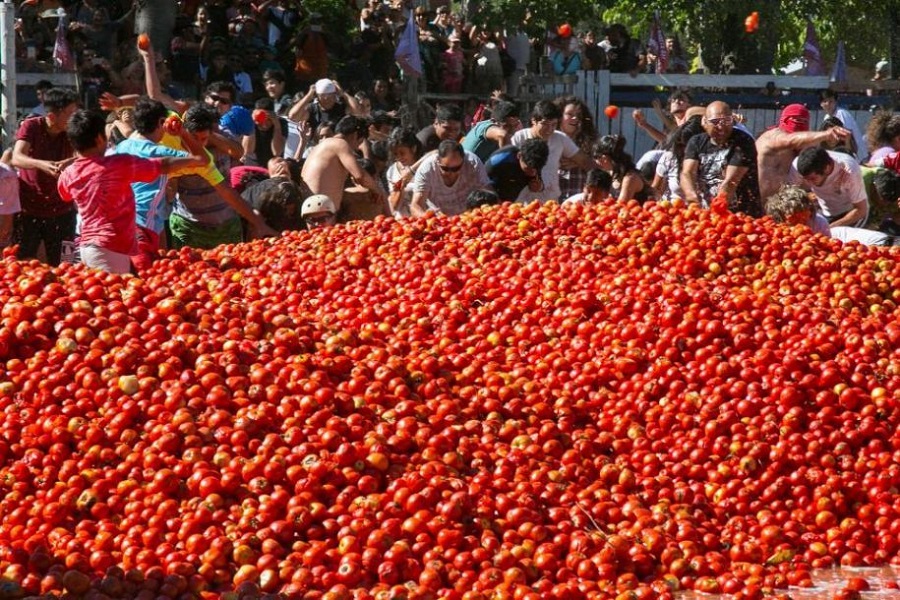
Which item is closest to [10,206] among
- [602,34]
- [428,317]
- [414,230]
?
[414,230]

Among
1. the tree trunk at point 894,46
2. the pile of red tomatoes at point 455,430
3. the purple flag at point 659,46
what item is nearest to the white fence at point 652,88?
the purple flag at point 659,46

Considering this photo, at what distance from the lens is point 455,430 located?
16.0 feet

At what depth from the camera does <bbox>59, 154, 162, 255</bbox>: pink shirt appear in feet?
22.2

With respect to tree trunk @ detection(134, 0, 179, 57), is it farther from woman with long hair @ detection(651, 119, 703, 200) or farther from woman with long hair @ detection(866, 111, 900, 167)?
woman with long hair @ detection(866, 111, 900, 167)

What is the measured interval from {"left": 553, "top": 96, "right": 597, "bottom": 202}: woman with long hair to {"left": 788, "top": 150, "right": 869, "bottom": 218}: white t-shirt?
1.87m

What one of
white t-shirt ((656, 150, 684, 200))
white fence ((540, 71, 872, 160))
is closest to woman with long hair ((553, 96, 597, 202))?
white t-shirt ((656, 150, 684, 200))

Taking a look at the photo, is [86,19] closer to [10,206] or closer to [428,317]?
[10,206]

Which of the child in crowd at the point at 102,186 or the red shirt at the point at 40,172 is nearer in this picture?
the child in crowd at the point at 102,186

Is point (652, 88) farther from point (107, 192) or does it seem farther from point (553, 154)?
point (107, 192)

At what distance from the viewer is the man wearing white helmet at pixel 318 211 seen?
8.17 m

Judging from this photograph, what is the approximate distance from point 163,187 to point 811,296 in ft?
12.3

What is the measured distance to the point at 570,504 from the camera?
15.2 ft

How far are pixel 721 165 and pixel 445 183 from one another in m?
1.86

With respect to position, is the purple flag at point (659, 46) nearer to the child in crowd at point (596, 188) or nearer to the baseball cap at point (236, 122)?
the baseball cap at point (236, 122)
